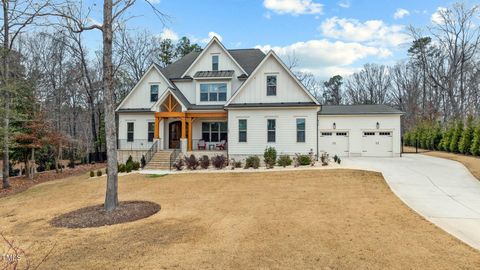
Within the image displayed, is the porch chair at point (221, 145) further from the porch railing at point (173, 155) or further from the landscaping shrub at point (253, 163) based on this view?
the landscaping shrub at point (253, 163)

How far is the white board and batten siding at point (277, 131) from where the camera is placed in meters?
18.7

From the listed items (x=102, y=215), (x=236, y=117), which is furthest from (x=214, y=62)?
(x=102, y=215)

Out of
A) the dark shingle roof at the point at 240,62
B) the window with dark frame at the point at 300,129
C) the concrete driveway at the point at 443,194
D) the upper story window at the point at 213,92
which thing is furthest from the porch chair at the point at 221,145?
the concrete driveway at the point at 443,194

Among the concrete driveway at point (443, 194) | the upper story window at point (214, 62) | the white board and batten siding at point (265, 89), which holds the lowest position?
the concrete driveway at point (443, 194)

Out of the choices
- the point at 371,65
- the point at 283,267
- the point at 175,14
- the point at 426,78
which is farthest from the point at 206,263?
the point at 371,65

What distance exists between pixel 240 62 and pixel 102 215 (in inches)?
731

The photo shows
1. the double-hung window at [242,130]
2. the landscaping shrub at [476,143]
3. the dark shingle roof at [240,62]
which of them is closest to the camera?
the landscaping shrub at [476,143]

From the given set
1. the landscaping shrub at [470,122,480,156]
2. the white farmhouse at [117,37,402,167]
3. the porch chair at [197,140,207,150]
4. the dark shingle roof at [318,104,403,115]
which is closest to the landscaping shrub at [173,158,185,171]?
the white farmhouse at [117,37,402,167]

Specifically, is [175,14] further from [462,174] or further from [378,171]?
[462,174]

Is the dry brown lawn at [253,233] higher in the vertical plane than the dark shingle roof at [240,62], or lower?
lower

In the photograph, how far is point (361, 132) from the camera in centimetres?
2219

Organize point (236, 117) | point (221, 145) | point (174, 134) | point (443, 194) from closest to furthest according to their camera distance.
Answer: point (443, 194) → point (236, 117) → point (221, 145) → point (174, 134)

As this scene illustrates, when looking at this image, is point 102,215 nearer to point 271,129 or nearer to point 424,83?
point 271,129

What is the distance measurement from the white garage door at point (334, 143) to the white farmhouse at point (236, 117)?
77 millimetres
